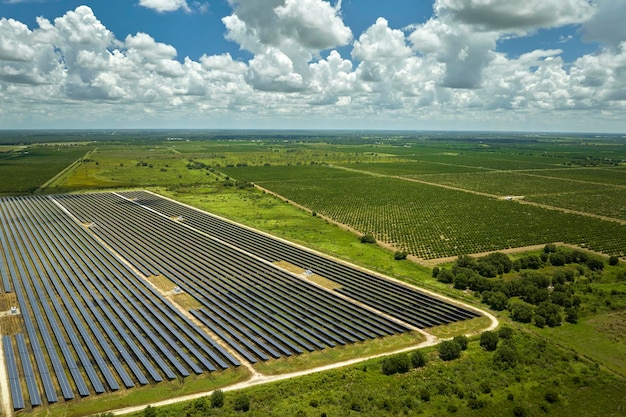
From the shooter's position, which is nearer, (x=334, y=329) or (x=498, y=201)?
(x=334, y=329)

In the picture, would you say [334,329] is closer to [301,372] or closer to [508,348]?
[301,372]

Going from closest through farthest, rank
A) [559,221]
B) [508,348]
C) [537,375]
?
1. [537,375]
2. [508,348]
3. [559,221]

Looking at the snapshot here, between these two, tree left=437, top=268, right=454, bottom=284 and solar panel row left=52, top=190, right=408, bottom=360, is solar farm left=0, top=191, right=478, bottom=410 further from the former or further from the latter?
tree left=437, top=268, right=454, bottom=284

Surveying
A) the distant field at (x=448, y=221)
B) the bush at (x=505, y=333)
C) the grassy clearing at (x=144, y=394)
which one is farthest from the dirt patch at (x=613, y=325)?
the grassy clearing at (x=144, y=394)

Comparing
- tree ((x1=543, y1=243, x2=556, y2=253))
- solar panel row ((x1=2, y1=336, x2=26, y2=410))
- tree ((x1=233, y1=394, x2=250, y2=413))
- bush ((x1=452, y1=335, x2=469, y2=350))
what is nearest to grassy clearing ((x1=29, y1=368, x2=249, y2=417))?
solar panel row ((x1=2, y1=336, x2=26, y2=410))

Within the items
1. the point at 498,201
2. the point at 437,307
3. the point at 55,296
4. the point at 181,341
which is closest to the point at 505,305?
the point at 437,307

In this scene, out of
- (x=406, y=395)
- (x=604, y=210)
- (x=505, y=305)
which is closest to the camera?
(x=406, y=395)

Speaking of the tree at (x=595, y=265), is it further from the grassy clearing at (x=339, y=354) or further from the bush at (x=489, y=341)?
the grassy clearing at (x=339, y=354)
